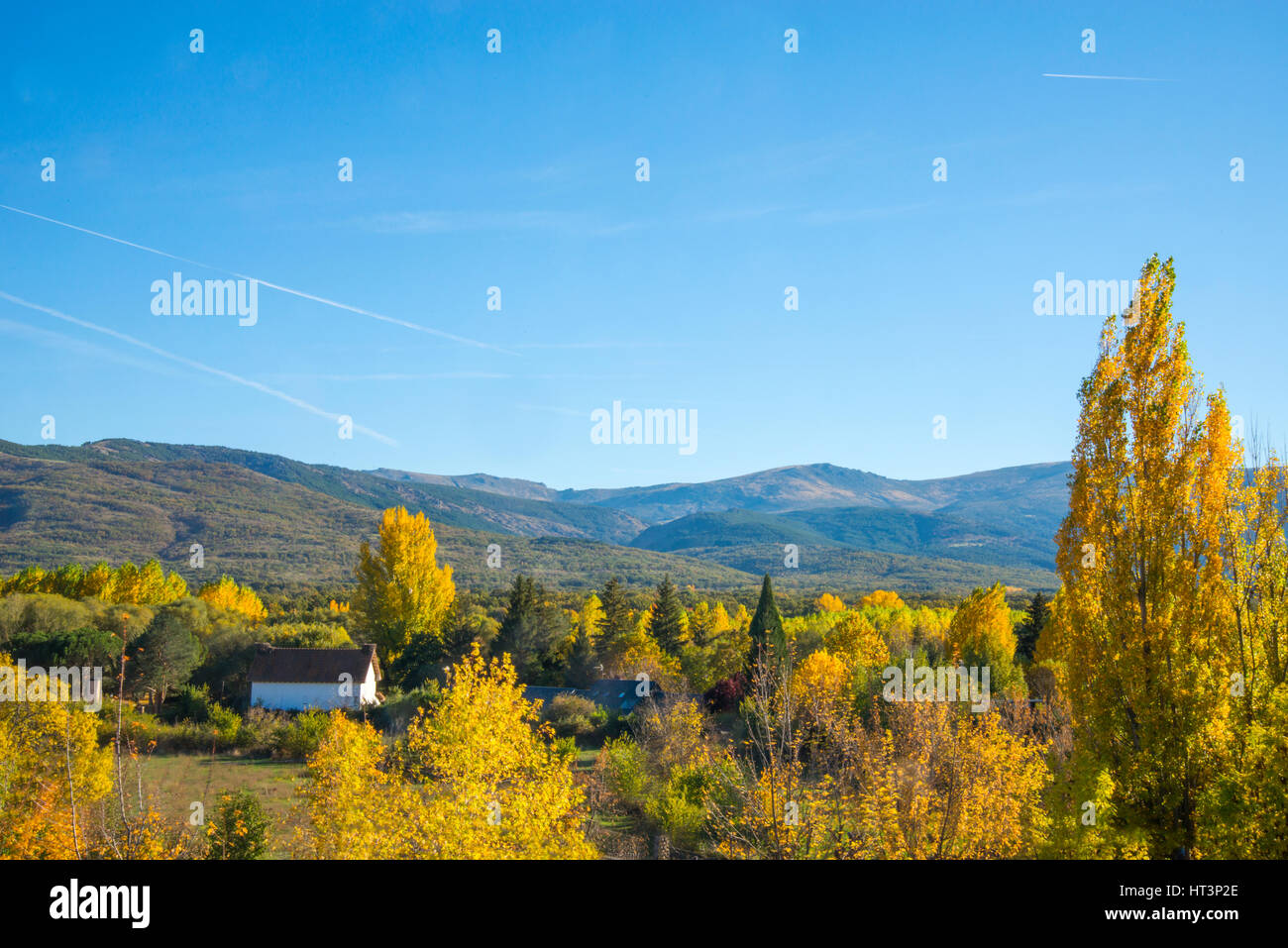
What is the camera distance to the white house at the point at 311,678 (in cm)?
5044

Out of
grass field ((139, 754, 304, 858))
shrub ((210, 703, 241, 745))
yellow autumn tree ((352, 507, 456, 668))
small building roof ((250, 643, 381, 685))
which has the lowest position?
grass field ((139, 754, 304, 858))

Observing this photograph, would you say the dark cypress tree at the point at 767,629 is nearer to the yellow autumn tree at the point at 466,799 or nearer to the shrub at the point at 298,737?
the shrub at the point at 298,737

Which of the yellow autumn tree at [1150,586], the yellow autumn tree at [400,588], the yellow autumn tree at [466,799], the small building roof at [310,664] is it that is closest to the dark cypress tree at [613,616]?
the yellow autumn tree at [400,588]

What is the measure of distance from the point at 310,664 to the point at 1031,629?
4470 centimetres

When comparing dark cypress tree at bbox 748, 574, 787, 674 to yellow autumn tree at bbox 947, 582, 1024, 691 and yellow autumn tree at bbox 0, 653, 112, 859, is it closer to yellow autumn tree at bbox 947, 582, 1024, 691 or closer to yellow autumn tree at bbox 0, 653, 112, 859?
yellow autumn tree at bbox 947, 582, 1024, 691

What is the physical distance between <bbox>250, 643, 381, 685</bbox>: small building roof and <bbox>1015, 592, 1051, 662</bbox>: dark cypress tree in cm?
4062

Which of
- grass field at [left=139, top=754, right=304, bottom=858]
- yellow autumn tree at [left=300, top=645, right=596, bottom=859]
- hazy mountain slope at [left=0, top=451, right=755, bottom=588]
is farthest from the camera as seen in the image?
hazy mountain slope at [left=0, top=451, right=755, bottom=588]

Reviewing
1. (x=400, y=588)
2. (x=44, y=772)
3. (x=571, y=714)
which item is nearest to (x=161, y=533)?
(x=400, y=588)

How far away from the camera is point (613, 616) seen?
6688 centimetres

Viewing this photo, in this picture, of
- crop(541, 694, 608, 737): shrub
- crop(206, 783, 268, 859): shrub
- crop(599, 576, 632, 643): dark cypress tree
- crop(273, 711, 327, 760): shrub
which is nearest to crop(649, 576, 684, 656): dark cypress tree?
crop(599, 576, 632, 643): dark cypress tree

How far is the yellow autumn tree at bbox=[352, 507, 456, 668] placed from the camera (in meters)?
56.8

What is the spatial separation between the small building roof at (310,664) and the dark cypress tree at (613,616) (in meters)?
19.1
